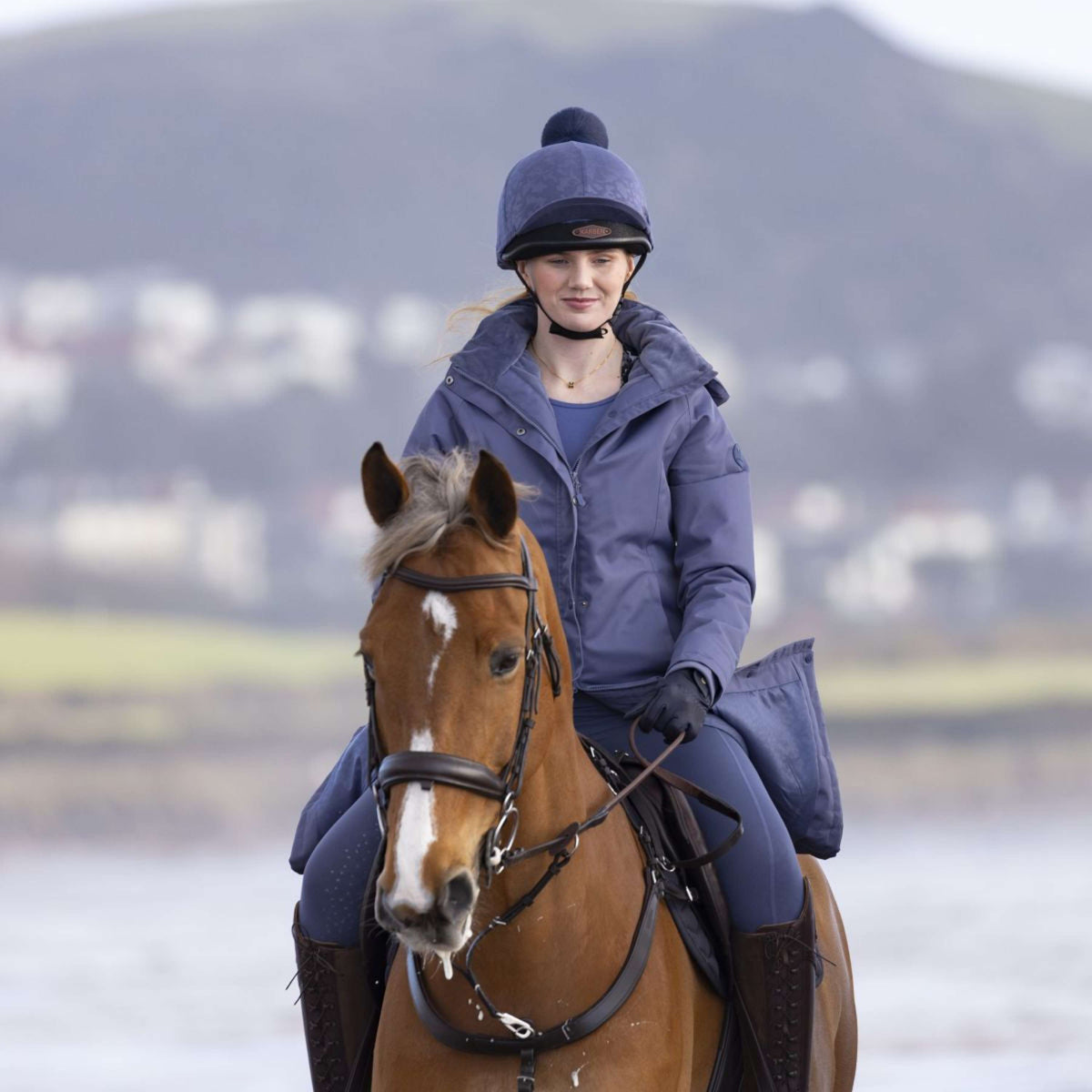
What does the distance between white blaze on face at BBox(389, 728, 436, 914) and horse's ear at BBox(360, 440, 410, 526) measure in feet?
1.12

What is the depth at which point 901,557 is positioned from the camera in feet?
43.5

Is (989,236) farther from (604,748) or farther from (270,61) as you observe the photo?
(604,748)

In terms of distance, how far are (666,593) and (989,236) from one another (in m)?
12.3

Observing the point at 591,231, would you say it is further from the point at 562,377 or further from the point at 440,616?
the point at 440,616

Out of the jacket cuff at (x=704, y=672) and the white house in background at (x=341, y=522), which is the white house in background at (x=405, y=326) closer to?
the white house in background at (x=341, y=522)

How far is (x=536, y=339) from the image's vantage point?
2787 millimetres

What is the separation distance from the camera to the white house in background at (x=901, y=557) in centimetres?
1309

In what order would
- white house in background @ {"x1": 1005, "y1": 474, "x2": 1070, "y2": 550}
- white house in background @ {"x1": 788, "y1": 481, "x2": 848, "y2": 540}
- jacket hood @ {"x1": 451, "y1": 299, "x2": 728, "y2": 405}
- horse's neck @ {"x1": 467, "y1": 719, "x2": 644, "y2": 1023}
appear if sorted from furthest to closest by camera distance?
white house in background @ {"x1": 1005, "y1": 474, "x2": 1070, "y2": 550} → white house in background @ {"x1": 788, "y1": 481, "x2": 848, "y2": 540} → jacket hood @ {"x1": 451, "y1": 299, "x2": 728, "y2": 405} → horse's neck @ {"x1": 467, "y1": 719, "x2": 644, "y2": 1023}

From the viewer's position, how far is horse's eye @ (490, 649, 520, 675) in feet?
6.32

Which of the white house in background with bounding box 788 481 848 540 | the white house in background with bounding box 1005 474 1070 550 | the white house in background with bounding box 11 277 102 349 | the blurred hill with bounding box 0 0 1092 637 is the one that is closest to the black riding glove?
the blurred hill with bounding box 0 0 1092 637

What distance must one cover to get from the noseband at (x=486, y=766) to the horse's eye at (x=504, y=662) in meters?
0.04

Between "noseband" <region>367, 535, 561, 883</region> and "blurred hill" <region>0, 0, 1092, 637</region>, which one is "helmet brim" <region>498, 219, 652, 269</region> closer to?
"noseband" <region>367, 535, 561, 883</region>

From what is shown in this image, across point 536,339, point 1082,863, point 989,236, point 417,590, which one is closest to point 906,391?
point 989,236

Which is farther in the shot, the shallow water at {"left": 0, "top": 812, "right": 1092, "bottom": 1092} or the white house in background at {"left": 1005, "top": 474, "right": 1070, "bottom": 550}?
the white house in background at {"left": 1005, "top": 474, "right": 1070, "bottom": 550}
